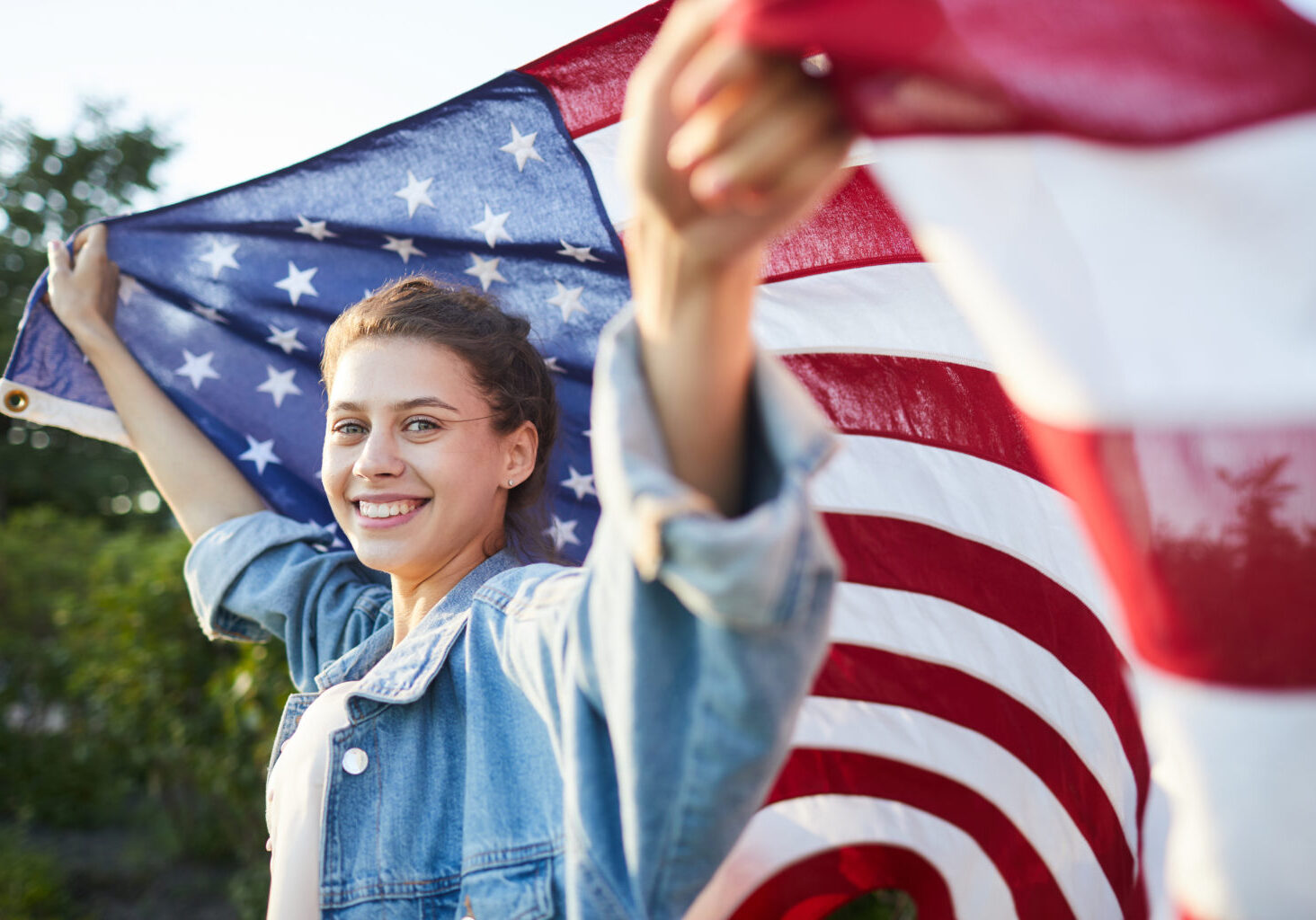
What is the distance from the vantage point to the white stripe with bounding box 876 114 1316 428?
2.49 feet

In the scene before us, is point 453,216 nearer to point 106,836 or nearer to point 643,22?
point 643,22

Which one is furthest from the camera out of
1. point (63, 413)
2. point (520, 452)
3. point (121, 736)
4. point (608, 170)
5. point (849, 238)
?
point (121, 736)

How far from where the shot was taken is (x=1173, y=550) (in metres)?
0.81

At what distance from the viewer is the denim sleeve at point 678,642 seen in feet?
2.59

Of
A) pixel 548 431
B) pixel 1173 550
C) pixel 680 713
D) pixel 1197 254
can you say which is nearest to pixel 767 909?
pixel 548 431

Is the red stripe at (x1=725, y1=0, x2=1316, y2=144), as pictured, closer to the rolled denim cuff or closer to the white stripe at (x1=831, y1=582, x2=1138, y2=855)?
the rolled denim cuff

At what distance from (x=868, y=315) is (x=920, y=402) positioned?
0.62 ft

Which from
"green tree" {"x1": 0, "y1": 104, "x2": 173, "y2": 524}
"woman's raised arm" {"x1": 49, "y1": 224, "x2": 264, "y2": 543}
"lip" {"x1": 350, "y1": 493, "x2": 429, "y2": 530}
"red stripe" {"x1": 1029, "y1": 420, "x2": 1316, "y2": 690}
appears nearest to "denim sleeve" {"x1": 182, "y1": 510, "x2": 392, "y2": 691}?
"woman's raised arm" {"x1": 49, "y1": 224, "x2": 264, "y2": 543}

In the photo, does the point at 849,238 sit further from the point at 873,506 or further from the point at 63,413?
the point at 63,413

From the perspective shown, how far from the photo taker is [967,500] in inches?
73.9

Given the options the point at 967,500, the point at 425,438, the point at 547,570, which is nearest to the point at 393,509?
the point at 425,438

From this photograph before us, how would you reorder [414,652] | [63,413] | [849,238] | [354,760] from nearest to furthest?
[354,760] → [414,652] → [849,238] → [63,413]

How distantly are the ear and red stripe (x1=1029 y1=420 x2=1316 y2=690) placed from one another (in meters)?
1.24

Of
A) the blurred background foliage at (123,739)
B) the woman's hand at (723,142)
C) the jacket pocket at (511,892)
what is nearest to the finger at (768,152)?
the woman's hand at (723,142)
